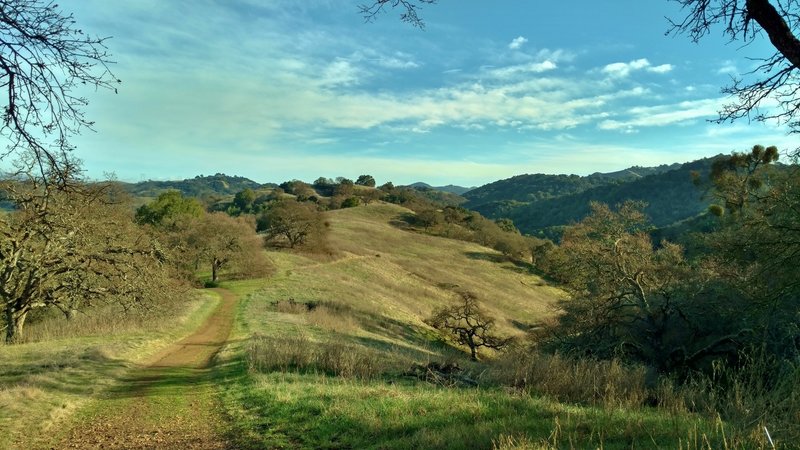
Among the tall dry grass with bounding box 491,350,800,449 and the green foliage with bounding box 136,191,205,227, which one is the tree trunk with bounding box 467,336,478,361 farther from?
the green foliage with bounding box 136,191,205,227

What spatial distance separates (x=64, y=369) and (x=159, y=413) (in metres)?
5.70

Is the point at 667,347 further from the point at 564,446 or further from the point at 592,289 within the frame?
the point at 564,446

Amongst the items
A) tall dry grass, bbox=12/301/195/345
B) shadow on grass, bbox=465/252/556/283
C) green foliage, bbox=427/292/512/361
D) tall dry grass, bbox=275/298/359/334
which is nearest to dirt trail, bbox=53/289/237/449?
tall dry grass, bbox=12/301/195/345

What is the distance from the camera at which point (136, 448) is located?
8.46 m

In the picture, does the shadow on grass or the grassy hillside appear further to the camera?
the shadow on grass

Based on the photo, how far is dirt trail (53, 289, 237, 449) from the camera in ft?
29.0

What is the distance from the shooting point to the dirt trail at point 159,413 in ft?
29.0

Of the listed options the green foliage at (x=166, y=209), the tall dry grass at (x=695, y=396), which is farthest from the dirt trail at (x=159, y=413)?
the green foliage at (x=166, y=209)

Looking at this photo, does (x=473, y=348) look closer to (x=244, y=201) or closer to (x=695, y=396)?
(x=695, y=396)

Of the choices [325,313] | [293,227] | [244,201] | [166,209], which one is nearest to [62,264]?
[325,313]

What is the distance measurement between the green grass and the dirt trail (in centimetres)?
56

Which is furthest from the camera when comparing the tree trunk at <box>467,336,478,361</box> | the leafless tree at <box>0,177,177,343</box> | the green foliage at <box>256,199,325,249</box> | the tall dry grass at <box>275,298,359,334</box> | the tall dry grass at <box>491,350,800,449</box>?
the green foliage at <box>256,199,325,249</box>

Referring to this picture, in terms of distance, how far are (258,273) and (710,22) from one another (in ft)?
163

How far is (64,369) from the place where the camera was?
14.2 meters
